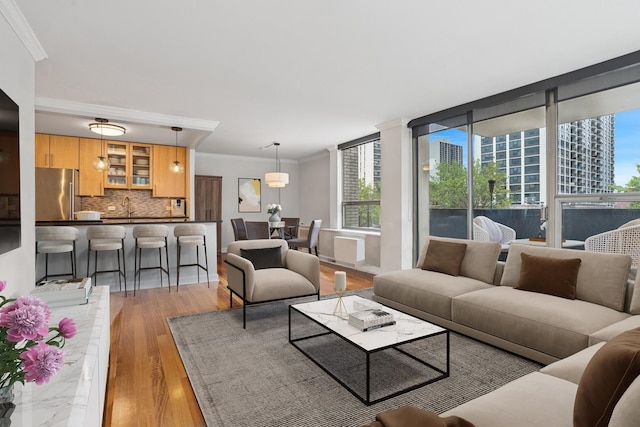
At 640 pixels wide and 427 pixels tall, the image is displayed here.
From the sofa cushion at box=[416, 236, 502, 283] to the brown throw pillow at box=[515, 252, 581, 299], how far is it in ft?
1.34

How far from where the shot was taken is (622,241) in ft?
10.7

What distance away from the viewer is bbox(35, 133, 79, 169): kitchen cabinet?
6035 mm

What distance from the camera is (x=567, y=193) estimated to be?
3.72m

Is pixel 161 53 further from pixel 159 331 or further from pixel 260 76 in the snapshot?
pixel 159 331

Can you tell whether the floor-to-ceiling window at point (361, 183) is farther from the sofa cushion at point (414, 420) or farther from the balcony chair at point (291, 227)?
the sofa cushion at point (414, 420)

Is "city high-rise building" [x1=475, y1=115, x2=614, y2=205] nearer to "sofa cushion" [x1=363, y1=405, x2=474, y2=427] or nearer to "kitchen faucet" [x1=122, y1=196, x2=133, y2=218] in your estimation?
"sofa cushion" [x1=363, y1=405, x2=474, y2=427]

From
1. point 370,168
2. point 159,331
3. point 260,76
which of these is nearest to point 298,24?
point 260,76

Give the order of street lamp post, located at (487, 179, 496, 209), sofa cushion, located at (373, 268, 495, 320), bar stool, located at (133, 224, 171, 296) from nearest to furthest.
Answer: sofa cushion, located at (373, 268, 495, 320) < street lamp post, located at (487, 179, 496, 209) < bar stool, located at (133, 224, 171, 296)

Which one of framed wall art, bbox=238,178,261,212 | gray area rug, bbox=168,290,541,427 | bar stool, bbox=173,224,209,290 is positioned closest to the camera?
gray area rug, bbox=168,290,541,427

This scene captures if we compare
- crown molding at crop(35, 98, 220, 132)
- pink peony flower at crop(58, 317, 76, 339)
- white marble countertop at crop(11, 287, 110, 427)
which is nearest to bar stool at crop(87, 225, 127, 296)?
crown molding at crop(35, 98, 220, 132)

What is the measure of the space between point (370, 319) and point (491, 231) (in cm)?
291

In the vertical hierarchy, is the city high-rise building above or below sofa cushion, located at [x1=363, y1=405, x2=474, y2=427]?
above

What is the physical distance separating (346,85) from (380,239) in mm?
2941

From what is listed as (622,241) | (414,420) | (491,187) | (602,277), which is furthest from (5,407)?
(491,187)
